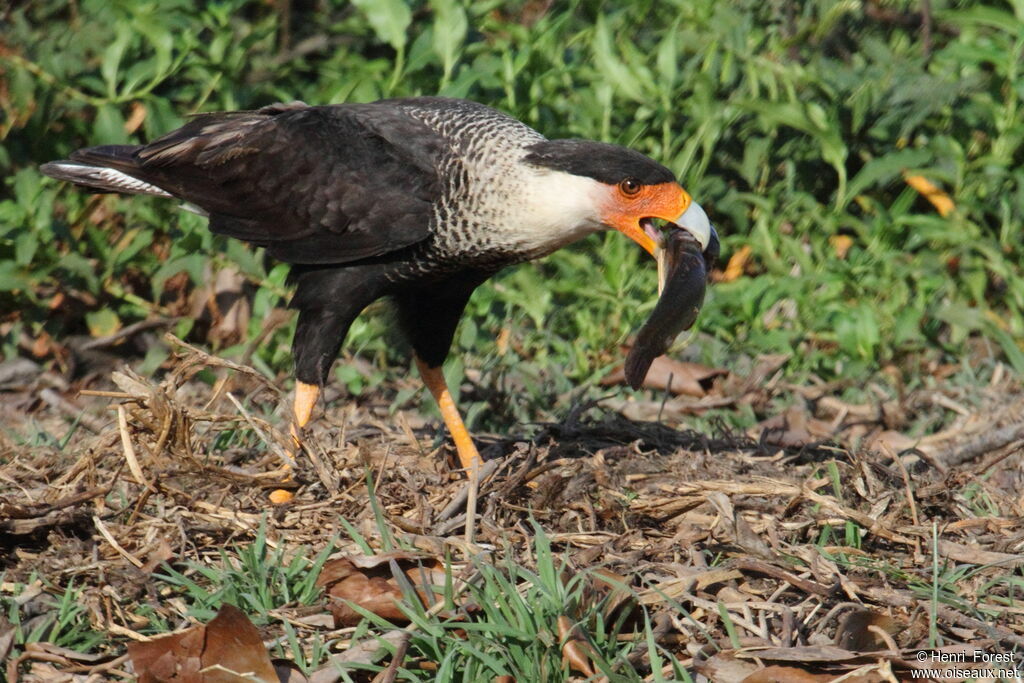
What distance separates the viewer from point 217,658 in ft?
9.76

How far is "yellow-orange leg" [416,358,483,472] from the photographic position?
433cm

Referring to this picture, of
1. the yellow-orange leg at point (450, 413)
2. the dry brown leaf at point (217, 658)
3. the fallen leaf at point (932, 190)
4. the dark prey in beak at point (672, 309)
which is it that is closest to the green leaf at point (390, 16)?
the yellow-orange leg at point (450, 413)

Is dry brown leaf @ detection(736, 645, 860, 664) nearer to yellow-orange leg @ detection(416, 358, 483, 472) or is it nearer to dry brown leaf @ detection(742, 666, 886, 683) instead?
dry brown leaf @ detection(742, 666, 886, 683)

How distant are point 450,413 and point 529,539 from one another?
120cm

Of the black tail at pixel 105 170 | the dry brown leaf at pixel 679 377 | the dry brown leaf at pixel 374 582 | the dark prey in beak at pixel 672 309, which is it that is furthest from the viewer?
the dry brown leaf at pixel 679 377

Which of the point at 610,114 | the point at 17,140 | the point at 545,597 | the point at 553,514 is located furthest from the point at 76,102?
the point at 545,597

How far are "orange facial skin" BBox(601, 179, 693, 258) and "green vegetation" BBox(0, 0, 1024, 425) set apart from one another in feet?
4.90

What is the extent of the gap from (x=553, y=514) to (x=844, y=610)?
925mm

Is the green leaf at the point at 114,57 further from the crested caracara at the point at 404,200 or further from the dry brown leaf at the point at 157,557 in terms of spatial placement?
the dry brown leaf at the point at 157,557

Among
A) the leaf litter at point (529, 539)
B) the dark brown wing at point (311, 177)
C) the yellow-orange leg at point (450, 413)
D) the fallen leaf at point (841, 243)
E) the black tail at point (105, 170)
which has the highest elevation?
the dark brown wing at point (311, 177)

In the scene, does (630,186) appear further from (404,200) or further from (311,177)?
(311,177)

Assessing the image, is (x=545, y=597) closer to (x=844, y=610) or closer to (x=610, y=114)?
(x=844, y=610)

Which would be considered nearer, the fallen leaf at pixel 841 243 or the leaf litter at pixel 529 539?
the leaf litter at pixel 529 539

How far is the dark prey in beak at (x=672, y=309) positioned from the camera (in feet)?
12.4
